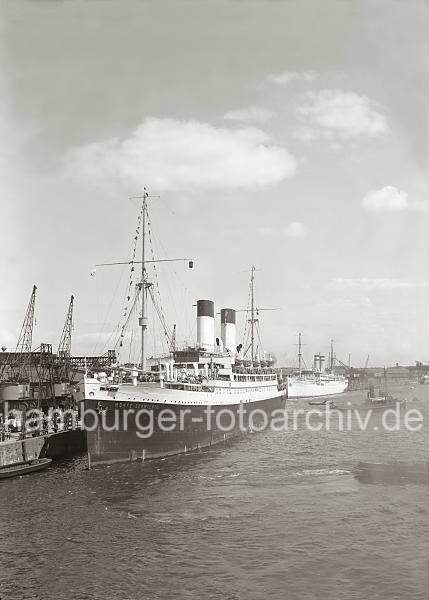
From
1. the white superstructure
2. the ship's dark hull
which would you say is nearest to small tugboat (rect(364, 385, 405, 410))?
the white superstructure

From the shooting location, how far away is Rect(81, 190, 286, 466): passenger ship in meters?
41.5

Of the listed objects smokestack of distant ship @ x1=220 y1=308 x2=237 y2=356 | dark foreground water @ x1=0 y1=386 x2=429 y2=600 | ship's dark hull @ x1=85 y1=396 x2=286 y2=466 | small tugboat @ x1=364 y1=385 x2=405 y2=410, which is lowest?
small tugboat @ x1=364 y1=385 x2=405 y2=410

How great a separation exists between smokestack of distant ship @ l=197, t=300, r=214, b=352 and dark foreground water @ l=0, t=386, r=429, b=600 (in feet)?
75.4

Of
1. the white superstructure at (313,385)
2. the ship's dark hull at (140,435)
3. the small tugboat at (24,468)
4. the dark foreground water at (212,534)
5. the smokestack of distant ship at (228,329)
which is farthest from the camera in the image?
the white superstructure at (313,385)

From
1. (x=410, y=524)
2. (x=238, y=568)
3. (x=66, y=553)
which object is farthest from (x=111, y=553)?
(x=410, y=524)

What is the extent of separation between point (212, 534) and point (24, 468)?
19174 millimetres

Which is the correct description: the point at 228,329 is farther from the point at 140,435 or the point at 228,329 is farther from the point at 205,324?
the point at 140,435

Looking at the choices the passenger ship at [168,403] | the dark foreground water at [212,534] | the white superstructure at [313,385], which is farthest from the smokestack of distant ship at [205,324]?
the white superstructure at [313,385]

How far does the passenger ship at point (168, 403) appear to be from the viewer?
Result: 1634 inches

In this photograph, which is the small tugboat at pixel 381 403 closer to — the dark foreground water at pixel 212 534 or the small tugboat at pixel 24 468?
the dark foreground water at pixel 212 534

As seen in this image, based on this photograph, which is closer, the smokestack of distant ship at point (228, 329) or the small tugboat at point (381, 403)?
the smokestack of distant ship at point (228, 329)

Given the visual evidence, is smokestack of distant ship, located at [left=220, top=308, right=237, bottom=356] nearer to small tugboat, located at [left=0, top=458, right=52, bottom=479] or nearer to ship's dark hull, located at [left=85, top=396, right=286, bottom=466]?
ship's dark hull, located at [left=85, top=396, right=286, bottom=466]

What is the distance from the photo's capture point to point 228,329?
249 ft

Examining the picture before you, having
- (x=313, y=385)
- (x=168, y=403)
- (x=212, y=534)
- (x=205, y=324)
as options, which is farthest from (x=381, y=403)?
(x=212, y=534)
